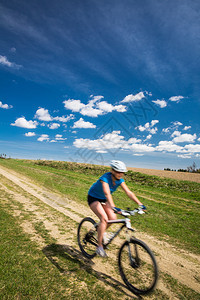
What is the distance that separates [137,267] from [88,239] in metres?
1.63

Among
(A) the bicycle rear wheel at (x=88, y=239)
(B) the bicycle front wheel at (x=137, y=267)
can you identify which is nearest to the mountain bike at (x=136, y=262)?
(B) the bicycle front wheel at (x=137, y=267)

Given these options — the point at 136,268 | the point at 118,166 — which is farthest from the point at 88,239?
the point at 118,166

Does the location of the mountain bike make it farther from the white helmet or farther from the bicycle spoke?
the white helmet

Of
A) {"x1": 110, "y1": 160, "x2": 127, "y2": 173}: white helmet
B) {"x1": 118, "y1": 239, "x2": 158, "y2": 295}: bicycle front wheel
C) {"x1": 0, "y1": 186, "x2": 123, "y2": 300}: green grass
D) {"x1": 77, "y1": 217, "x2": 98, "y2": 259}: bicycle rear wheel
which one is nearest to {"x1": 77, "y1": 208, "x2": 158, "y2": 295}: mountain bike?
{"x1": 118, "y1": 239, "x2": 158, "y2": 295}: bicycle front wheel

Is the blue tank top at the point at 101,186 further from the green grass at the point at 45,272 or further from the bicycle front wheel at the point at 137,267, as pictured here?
the green grass at the point at 45,272

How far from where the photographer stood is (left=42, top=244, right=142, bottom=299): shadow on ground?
11.6 feet

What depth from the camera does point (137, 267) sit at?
358 cm

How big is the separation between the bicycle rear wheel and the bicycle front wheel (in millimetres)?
1006

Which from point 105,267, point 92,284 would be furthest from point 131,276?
point 92,284

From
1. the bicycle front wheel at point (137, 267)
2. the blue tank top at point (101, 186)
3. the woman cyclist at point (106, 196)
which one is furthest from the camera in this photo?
the blue tank top at point (101, 186)

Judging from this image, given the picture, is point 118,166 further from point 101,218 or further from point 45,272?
point 45,272

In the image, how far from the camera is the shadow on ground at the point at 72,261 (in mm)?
3545

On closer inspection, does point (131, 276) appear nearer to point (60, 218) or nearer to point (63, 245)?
point (63, 245)

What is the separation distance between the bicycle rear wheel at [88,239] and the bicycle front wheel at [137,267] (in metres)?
1.01
